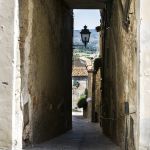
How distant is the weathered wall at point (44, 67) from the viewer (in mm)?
8461

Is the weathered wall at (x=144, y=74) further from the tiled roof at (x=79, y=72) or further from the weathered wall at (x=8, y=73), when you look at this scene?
the tiled roof at (x=79, y=72)

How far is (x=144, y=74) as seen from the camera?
6.47 m

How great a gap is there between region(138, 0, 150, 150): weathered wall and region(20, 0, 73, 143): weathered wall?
1916 millimetres

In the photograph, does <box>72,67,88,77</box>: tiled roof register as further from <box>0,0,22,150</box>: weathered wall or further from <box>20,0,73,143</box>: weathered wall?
<box>0,0,22,150</box>: weathered wall

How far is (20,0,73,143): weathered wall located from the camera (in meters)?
8.46

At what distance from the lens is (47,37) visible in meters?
10.4

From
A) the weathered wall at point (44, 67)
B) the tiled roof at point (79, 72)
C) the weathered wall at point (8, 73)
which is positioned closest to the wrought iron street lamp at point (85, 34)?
the weathered wall at point (44, 67)

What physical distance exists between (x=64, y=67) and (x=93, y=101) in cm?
963

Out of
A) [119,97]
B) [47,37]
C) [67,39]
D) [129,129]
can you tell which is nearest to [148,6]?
[129,129]

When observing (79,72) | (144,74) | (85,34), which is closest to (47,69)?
(144,74)

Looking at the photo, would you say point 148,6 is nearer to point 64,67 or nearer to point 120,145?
point 120,145

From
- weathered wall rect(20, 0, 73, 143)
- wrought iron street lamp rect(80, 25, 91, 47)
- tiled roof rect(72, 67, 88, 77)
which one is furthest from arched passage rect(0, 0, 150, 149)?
tiled roof rect(72, 67, 88, 77)

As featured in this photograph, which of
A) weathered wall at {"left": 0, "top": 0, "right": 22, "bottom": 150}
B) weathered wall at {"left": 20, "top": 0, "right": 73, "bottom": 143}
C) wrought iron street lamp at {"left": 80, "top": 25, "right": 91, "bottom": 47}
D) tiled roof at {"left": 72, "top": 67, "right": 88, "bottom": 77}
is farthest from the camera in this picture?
tiled roof at {"left": 72, "top": 67, "right": 88, "bottom": 77}

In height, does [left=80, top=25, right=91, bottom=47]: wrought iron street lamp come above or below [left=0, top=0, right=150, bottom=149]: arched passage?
above
